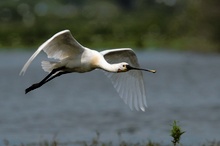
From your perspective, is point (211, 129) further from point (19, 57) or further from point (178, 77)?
point (19, 57)

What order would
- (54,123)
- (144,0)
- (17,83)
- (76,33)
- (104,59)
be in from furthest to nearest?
(144,0) < (76,33) < (17,83) < (54,123) < (104,59)

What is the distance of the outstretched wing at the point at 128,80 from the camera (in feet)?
40.8

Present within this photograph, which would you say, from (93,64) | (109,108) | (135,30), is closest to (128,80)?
(93,64)

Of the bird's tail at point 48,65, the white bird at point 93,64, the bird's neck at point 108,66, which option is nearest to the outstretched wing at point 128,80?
the white bird at point 93,64

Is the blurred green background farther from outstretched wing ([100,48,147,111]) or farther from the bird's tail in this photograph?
the bird's tail

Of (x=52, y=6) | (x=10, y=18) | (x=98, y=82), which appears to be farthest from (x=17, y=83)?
(x=52, y=6)

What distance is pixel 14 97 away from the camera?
2444 cm

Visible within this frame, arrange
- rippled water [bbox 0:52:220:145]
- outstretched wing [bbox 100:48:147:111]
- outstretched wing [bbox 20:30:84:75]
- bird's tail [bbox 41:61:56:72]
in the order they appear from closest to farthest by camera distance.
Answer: outstretched wing [bbox 20:30:84:75] < bird's tail [bbox 41:61:56:72] < outstretched wing [bbox 100:48:147:111] < rippled water [bbox 0:52:220:145]

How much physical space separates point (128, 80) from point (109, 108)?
8228 mm

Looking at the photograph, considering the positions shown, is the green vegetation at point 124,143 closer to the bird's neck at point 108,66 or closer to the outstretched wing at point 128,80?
the outstretched wing at point 128,80

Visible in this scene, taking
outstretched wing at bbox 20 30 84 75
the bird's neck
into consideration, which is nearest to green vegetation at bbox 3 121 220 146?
the bird's neck

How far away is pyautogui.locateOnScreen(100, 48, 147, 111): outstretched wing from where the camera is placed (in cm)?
1244

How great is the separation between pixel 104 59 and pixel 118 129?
16.9 ft

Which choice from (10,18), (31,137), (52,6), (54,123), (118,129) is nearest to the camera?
(31,137)
